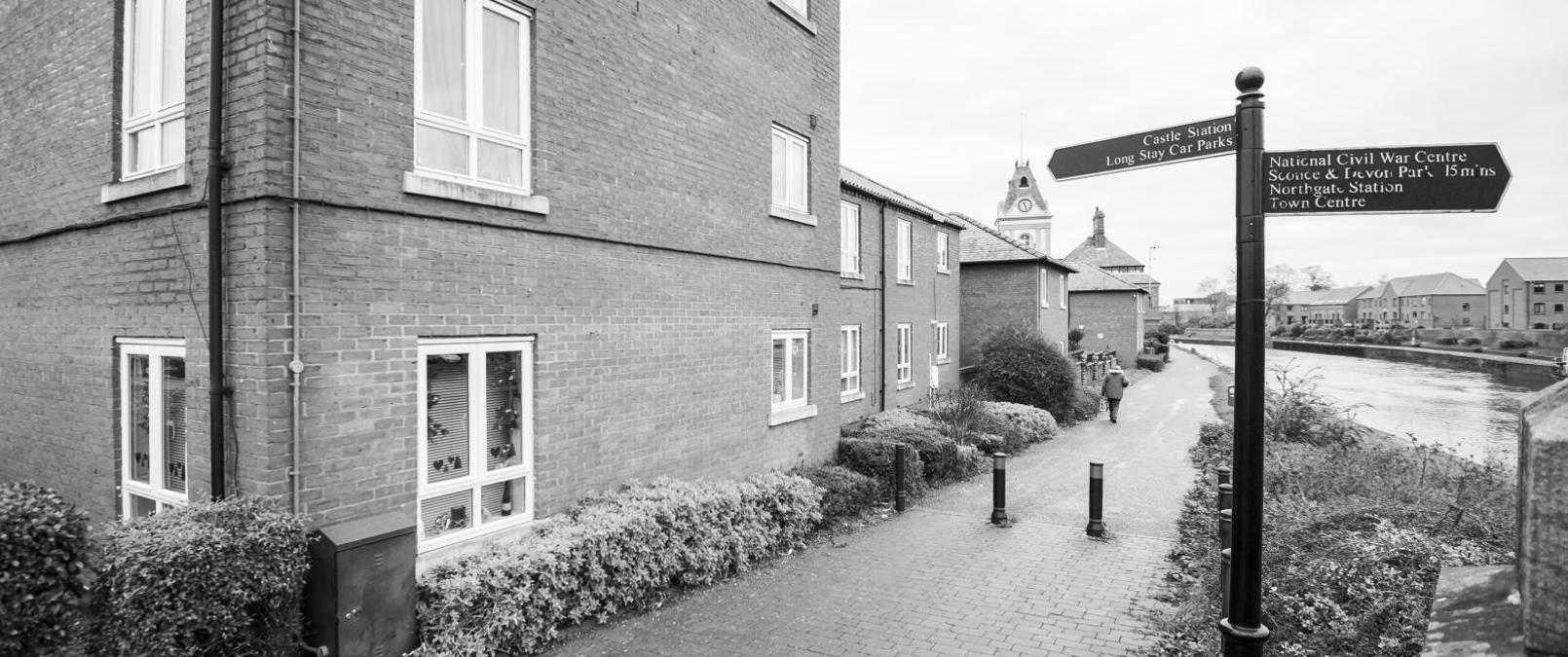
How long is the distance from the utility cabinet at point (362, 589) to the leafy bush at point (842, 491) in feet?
16.6

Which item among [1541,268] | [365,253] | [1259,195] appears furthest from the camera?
[1541,268]

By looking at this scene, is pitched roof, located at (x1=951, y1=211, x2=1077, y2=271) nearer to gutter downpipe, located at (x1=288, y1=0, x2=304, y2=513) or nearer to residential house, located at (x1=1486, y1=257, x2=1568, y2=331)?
gutter downpipe, located at (x1=288, y1=0, x2=304, y2=513)

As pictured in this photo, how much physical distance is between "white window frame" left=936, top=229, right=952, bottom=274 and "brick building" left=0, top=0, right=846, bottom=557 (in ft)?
49.0

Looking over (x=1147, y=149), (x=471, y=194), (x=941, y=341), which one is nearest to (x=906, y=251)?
(x=941, y=341)

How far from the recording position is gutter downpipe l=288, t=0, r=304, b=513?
4.94 meters

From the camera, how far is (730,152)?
9.43 meters

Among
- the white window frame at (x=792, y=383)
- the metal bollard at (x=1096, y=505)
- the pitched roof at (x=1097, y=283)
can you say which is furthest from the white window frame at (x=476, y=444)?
the pitched roof at (x=1097, y=283)

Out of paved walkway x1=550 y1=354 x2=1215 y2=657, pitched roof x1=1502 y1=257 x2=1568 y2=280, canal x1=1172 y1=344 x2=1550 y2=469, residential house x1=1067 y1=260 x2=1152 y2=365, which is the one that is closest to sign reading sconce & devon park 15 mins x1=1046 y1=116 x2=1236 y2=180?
paved walkway x1=550 y1=354 x2=1215 y2=657

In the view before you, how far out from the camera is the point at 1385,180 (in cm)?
338

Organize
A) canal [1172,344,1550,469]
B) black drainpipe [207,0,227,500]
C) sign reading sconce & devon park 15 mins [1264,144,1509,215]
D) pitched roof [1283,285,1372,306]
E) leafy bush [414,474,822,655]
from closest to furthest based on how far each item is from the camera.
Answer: sign reading sconce & devon park 15 mins [1264,144,1509,215]
black drainpipe [207,0,227,500]
leafy bush [414,474,822,655]
canal [1172,344,1550,469]
pitched roof [1283,285,1372,306]

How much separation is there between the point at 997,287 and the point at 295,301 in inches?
1025

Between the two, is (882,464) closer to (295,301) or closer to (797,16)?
(797,16)

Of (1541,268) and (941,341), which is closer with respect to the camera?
(941,341)

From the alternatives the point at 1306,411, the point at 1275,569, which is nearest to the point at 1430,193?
the point at 1275,569
